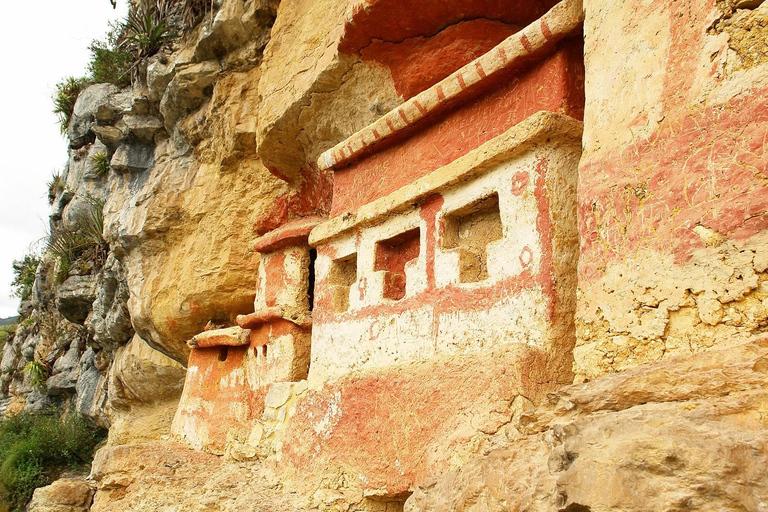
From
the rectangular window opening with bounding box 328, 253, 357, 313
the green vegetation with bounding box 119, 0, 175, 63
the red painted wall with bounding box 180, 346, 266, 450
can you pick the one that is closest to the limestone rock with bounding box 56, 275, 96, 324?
the green vegetation with bounding box 119, 0, 175, 63

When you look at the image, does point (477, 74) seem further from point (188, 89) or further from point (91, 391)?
point (91, 391)

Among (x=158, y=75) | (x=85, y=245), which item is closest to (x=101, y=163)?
(x=85, y=245)

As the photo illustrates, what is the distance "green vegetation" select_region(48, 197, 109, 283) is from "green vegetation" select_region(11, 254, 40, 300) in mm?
5649

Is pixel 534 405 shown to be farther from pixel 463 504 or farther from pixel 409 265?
pixel 409 265

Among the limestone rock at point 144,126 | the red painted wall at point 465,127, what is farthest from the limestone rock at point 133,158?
the red painted wall at point 465,127

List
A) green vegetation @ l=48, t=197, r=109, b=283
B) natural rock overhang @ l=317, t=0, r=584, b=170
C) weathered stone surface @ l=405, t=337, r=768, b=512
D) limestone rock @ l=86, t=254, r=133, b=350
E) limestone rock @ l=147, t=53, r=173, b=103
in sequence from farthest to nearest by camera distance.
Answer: green vegetation @ l=48, t=197, r=109, b=283 < limestone rock @ l=86, t=254, r=133, b=350 < limestone rock @ l=147, t=53, r=173, b=103 < natural rock overhang @ l=317, t=0, r=584, b=170 < weathered stone surface @ l=405, t=337, r=768, b=512

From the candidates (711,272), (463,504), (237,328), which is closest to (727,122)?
(711,272)

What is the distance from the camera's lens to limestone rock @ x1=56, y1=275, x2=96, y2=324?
1195 centimetres

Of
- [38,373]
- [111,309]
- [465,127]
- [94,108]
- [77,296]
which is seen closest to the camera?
[465,127]

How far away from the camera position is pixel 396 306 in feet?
14.1

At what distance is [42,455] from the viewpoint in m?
11.7

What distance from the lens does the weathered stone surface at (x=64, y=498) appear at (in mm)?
6160

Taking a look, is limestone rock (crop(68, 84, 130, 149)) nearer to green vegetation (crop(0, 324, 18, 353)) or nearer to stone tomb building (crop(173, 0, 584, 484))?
stone tomb building (crop(173, 0, 584, 484))

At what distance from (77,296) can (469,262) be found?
10257 mm
